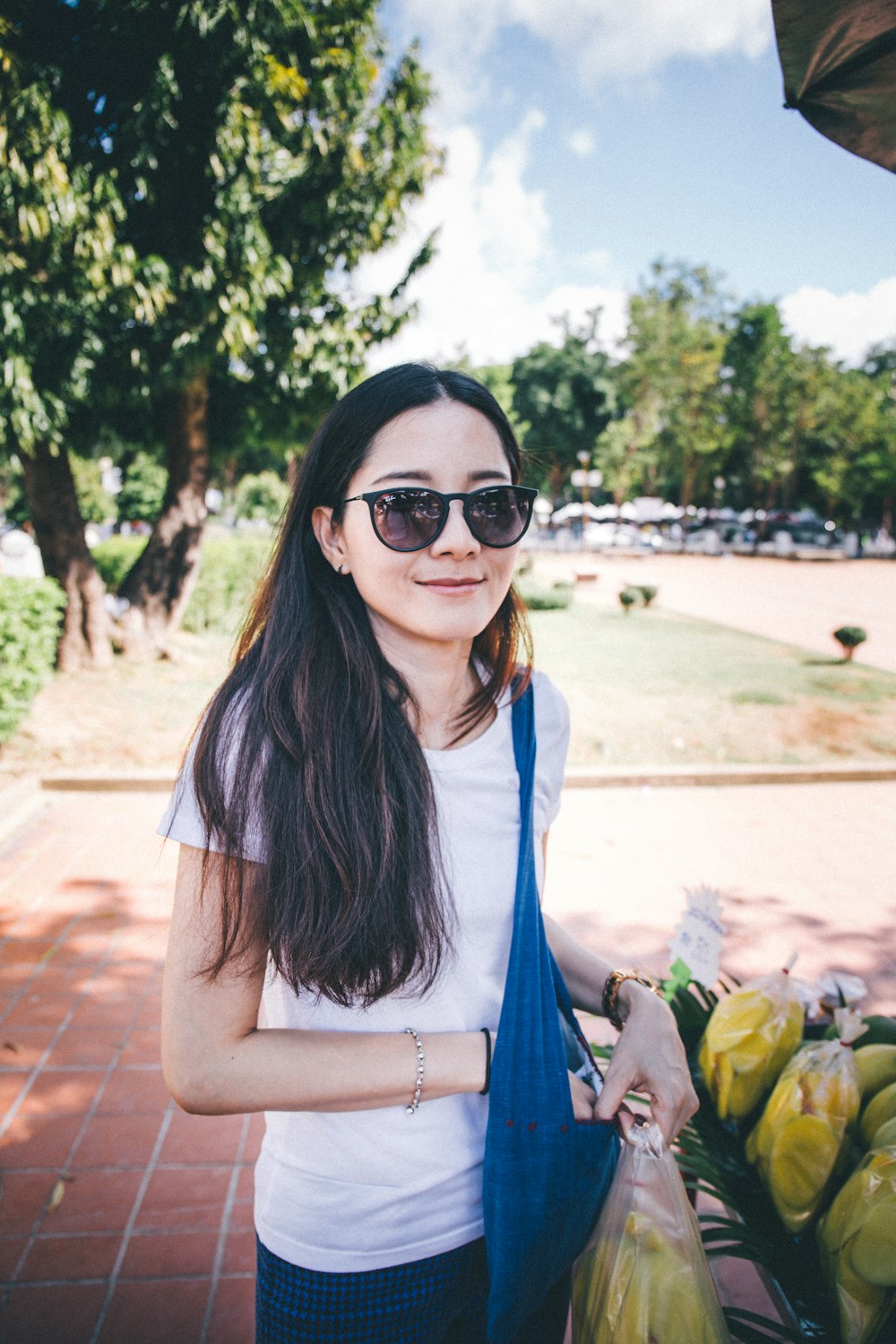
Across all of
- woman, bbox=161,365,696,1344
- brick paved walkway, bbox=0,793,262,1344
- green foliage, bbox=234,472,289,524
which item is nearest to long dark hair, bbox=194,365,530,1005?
woman, bbox=161,365,696,1344

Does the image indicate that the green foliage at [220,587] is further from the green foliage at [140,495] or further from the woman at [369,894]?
the green foliage at [140,495]

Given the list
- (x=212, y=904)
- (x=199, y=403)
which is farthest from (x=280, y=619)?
(x=199, y=403)

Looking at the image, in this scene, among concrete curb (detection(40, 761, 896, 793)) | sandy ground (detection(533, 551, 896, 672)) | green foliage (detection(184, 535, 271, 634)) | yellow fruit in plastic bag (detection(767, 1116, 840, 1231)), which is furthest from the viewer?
sandy ground (detection(533, 551, 896, 672))

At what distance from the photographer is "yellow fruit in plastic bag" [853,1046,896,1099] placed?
136 centimetres

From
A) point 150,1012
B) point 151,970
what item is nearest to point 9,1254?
point 150,1012

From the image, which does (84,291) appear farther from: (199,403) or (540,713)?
(540,713)

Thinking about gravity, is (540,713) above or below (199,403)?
below

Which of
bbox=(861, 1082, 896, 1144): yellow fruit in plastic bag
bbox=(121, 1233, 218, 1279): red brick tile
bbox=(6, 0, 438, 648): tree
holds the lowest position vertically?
bbox=(121, 1233, 218, 1279): red brick tile

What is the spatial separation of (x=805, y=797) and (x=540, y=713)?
576cm

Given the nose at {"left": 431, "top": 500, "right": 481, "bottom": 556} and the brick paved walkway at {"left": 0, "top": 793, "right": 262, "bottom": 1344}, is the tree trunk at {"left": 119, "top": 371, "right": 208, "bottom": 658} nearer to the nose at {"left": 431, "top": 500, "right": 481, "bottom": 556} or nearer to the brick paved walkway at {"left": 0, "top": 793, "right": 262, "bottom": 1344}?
the brick paved walkway at {"left": 0, "top": 793, "right": 262, "bottom": 1344}

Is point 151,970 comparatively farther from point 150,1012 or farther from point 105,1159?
point 105,1159

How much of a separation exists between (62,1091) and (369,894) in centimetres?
268

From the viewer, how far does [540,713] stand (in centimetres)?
139

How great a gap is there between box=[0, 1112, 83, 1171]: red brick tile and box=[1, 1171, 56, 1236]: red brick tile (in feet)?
0.16
